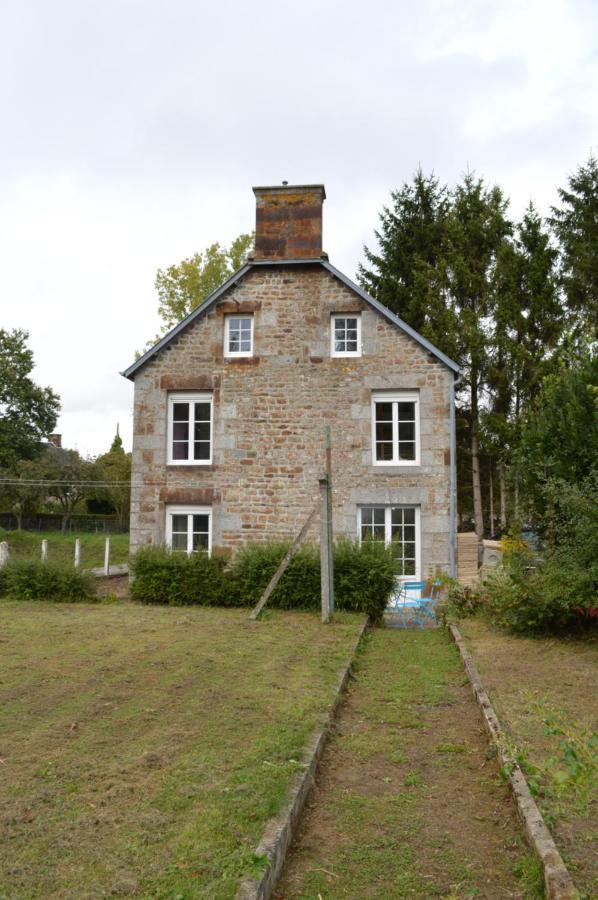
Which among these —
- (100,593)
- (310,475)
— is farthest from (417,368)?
(100,593)

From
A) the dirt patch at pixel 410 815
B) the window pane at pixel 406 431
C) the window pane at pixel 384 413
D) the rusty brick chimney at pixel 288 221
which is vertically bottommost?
the dirt patch at pixel 410 815

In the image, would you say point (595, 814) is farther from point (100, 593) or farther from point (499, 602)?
point (100, 593)

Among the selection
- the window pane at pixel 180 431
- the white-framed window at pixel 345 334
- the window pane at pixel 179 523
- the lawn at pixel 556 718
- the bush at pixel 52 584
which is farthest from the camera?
the window pane at pixel 180 431

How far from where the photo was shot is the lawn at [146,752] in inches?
158

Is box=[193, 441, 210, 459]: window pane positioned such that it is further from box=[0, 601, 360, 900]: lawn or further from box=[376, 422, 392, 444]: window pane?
box=[0, 601, 360, 900]: lawn

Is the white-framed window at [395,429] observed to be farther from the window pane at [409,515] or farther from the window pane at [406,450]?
the window pane at [409,515]

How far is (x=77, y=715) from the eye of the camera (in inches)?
274

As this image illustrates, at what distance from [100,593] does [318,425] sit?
631cm

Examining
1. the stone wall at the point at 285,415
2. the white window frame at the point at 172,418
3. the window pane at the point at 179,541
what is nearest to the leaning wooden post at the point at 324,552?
the stone wall at the point at 285,415

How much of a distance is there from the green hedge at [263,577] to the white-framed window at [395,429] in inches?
153

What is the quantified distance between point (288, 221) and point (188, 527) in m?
7.97

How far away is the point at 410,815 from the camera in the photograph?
5.20m

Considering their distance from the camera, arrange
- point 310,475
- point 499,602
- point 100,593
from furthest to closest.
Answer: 1. point 310,475
2. point 100,593
3. point 499,602

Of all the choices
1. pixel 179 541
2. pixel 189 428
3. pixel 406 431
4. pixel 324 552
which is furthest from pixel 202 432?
pixel 324 552
